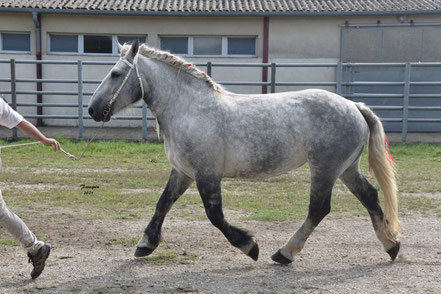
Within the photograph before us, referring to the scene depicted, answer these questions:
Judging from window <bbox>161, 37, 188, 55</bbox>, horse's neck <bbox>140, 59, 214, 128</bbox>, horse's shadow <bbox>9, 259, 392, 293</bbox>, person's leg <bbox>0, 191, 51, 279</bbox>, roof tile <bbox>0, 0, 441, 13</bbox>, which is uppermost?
roof tile <bbox>0, 0, 441, 13</bbox>

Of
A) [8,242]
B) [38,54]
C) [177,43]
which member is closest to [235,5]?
[177,43]

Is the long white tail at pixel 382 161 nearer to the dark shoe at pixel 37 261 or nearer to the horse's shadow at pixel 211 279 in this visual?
the horse's shadow at pixel 211 279

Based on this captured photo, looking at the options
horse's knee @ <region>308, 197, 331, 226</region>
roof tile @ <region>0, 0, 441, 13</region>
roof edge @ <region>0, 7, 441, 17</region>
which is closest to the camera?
horse's knee @ <region>308, 197, 331, 226</region>

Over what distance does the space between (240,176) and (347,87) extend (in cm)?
1085

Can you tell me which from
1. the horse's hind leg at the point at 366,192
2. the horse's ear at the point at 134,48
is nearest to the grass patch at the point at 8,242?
the horse's ear at the point at 134,48

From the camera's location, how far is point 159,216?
5.18 metres

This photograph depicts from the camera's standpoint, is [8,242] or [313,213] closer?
[313,213]

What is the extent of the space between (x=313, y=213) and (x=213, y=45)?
13.3 meters

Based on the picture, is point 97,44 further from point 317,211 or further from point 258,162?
point 317,211

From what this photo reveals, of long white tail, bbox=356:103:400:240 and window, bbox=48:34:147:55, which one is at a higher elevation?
window, bbox=48:34:147:55

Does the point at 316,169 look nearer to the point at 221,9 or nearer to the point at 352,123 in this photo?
the point at 352,123

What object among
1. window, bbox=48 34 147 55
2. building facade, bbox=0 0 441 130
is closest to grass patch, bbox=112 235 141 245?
building facade, bbox=0 0 441 130

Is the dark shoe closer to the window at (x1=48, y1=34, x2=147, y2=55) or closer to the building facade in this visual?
the building facade

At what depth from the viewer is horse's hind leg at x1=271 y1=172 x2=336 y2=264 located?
16.3 feet
